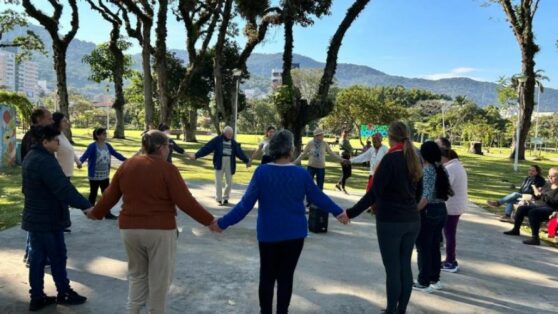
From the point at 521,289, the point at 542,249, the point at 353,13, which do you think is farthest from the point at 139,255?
the point at 353,13

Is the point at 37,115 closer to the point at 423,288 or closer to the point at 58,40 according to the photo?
the point at 423,288

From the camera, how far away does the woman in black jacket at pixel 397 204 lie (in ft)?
13.6

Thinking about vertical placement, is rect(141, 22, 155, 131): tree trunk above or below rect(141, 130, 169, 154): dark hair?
above

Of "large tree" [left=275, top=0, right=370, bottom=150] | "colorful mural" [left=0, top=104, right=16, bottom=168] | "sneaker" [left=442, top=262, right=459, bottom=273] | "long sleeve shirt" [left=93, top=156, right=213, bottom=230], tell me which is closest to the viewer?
"long sleeve shirt" [left=93, top=156, right=213, bottom=230]

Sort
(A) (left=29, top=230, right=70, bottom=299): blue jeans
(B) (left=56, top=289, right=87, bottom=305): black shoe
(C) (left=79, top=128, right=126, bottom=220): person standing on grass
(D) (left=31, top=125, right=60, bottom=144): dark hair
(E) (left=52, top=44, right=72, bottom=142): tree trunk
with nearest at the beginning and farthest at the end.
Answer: (D) (left=31, top=125, right=60, bottom=144): dark hair → (A) (left=29, top=230, right=70, bottom=299): blue jeans → (B) (left=56, top=289, right=87, bottom=305): black shoe → (C) (left=79, top=128, right=126, bottom=220): person standing on grass → (E) (left=52, top=44, right=72, bottom=142): tree trunk

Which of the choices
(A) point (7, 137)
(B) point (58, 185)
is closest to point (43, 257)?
(B) point (58, 185)

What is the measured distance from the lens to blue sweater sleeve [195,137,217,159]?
9633 mm

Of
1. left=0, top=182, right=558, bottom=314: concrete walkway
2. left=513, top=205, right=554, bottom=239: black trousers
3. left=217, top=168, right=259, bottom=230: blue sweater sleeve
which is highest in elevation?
left=217, top=168, right=259, bottom=230: blue sweater sleeve

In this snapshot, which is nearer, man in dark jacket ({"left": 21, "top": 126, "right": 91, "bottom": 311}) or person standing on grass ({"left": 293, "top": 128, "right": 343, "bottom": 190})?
man in dark jacket ({"left": 21, "top": 126, "right": 91, "bottom": 311})

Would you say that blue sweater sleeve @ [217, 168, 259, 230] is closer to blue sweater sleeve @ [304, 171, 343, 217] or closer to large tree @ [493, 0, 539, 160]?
blue sweater sleeve @ [304, 171, 343, 217]

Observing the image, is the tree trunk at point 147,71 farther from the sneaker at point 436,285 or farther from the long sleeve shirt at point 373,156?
the sneaker at point 436,285

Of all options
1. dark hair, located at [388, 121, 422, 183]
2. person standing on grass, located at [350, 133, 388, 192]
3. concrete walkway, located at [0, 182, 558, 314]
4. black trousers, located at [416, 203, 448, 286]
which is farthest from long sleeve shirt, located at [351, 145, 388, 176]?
dark hair, located at [388, 121, 422, 183]

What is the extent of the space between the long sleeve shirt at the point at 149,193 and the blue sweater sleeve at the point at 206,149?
19.4 feet

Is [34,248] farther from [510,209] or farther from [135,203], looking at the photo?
[510,209]
